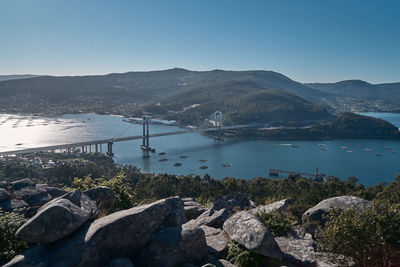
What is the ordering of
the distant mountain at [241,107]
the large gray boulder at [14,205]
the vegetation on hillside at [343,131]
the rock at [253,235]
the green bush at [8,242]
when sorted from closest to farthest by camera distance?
the green bush at [8,242], the rock at [253,235], the large gray boulder at [14,205], the vegetation on hillside at [343,131], the distant mountain at [241,107]

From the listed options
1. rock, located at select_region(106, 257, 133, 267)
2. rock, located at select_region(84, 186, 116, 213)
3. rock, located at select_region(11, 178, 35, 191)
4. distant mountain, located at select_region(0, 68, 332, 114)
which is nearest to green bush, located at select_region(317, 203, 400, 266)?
rock, located at select_region(106, 257, 133, 267)

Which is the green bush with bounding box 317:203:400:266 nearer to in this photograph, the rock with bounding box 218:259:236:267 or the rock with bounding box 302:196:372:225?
the rock with bounding box 218:259:236:267

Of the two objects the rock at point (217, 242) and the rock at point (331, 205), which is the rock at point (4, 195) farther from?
the rock at point (331, 205)

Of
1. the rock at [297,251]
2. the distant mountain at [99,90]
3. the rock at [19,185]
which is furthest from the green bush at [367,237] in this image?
the distant mountain at [99,90]

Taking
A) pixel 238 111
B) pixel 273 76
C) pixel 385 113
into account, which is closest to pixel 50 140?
pixel 238 111

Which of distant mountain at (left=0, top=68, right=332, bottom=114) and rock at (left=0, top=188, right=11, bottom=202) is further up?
distant mountain at (left=0, top=68, right=332, bottom=114)

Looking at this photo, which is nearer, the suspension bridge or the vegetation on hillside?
the suspension bridge
